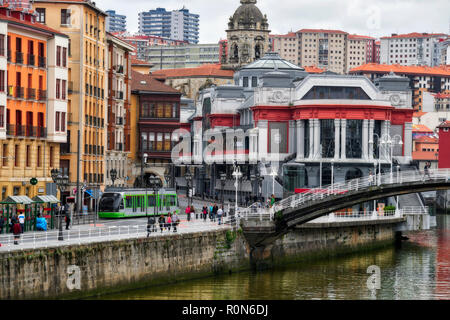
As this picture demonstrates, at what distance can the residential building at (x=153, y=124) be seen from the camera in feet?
413

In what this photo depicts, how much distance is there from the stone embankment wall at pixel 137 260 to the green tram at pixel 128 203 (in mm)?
10733

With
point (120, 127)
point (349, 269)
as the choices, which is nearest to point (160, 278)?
point (349, 269)

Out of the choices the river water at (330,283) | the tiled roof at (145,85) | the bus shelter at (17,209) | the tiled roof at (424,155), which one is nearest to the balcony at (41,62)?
the bus shelter at (17,209)

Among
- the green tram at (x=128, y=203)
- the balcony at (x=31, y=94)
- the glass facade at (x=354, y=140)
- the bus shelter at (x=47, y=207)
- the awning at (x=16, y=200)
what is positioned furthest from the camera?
the glass facade at (x=354, y=140)

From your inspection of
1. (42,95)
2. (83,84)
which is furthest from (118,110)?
(42,95)

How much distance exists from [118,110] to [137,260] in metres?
51.6

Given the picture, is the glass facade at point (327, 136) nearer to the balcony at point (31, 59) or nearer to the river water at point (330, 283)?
the river water at point (330, 283)

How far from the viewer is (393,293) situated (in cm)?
6462

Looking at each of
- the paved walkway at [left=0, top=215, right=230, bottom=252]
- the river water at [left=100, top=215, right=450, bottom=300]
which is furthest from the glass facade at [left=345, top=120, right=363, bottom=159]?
the paved walkway at [left=0, top=215, right=230, bottom=252]

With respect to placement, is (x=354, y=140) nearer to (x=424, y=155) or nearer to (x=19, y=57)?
(x=19, y=57)

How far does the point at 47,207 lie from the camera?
227 feet

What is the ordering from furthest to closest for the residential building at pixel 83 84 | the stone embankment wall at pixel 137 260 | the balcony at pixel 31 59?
1. the residential building at pixel 83 84
2. the balcony at pixel 31 59
3. the stone embankment wall at pixel 137 260
